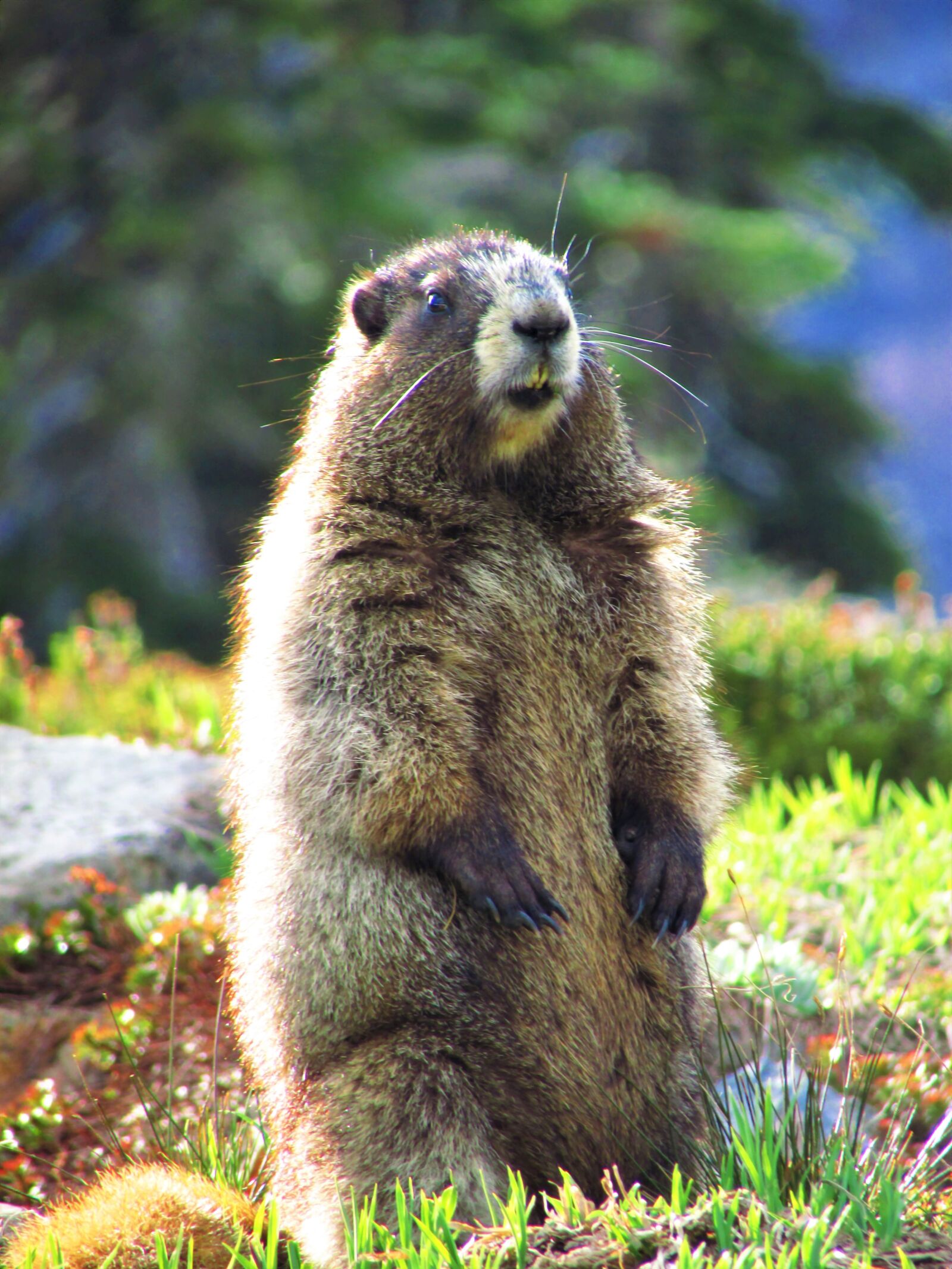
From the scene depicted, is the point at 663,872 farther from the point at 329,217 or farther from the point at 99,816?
the point at 329,217

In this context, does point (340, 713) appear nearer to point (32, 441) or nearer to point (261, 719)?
point (261, 719)

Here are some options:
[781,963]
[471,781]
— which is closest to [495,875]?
[471,781]

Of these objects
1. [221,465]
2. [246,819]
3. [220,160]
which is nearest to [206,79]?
[220,160]

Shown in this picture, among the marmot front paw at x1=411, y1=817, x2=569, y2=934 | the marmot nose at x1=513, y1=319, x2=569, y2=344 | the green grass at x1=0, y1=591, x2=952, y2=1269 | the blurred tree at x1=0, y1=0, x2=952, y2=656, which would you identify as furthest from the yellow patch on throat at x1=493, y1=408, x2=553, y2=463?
the blurred tree at x1=0, y1=0, x2=952, y2=656

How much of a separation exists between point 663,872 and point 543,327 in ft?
4.58

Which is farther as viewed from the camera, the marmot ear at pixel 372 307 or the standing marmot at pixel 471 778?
the marmot ear at pixel 372 307

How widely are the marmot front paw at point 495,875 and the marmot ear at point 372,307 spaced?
1528 millimetres

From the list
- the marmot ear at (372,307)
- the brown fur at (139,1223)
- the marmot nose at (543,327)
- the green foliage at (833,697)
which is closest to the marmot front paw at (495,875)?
the brown fur at (139,1223)

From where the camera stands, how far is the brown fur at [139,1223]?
9.21ft

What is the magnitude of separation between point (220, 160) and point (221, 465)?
7504 mm

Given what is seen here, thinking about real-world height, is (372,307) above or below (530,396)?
above

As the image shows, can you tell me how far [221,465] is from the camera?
769 inches

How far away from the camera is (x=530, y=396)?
3.40 meters

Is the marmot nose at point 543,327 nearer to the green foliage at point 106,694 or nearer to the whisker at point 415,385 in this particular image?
the whisker at point 415,385
